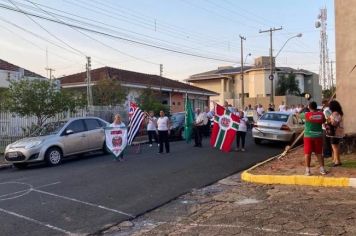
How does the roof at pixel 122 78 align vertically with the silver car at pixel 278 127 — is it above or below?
above

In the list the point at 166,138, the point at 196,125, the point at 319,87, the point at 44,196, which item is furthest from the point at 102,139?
the point at 319,87

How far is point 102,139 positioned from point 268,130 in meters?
6.59

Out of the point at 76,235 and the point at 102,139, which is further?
the point at 102,139

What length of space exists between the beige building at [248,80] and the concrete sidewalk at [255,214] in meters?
52.1

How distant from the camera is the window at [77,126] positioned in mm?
16750

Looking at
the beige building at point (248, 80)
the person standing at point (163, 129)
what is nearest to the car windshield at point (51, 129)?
the person standing at point (163, 129)

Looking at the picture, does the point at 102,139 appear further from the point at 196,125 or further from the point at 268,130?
the point at 268,130

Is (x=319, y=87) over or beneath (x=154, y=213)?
over

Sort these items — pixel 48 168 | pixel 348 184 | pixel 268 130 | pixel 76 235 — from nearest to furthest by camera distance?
pixel 76 235 → pixel 348 184 → pixel 48 168 → pixel 268 130

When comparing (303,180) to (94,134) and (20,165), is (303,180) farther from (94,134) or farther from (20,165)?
(20,165)

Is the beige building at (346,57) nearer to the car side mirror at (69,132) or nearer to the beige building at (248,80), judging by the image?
the car side mirror at (69,132)

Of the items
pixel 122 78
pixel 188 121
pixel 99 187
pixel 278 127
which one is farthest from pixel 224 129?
pixel 122 78

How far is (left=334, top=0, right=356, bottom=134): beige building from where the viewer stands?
49.1 feet

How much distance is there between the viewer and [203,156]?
15930 millimetres
